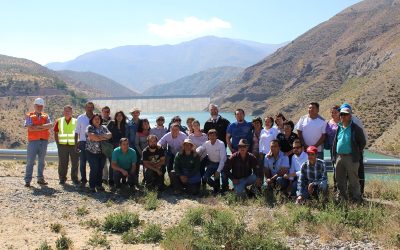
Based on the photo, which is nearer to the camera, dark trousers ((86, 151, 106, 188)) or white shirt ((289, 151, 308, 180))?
white shirt ((289, 151, 308, 180))

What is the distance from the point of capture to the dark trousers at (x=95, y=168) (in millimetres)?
9984

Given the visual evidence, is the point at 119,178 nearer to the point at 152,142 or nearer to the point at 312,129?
the point at 152,142

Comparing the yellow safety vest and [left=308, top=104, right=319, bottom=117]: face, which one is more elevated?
[left=308, top=104, right=319, bottom=117]: face

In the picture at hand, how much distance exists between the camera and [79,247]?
652 cm

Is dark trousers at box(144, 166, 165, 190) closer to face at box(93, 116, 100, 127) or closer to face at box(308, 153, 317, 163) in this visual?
face at box(93, 116, 100, 127)

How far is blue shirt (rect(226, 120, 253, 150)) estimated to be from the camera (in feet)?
32.4

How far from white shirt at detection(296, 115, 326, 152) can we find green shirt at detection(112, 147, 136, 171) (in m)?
3.90

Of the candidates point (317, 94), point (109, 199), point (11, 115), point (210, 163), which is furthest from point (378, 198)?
point (317, 94)

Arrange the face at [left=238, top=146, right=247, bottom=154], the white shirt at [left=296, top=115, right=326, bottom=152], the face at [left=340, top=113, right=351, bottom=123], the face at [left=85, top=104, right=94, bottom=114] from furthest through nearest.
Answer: the face at [left=85, top=104, right=94, bottom=114] → the face at [left=238, top=146, right=247, bottom=154] → the white shirt at [left=296, top=115, right=326, bottom=152] → the face at [left=340, top=113, right=351, bottom=123]

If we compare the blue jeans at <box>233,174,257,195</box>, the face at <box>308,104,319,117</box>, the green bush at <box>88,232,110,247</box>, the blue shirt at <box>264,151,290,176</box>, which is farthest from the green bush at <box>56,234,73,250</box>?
the face at <box>308,104,319,117</box>

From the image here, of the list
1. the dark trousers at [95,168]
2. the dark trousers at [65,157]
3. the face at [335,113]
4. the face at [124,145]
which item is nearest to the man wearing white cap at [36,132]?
the dark trousers at [65,157]

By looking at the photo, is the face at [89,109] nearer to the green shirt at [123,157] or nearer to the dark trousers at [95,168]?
the dark trousers at [95,168]

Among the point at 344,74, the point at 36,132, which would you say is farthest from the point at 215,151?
the point at 344,74

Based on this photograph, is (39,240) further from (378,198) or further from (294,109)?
(294,109)
